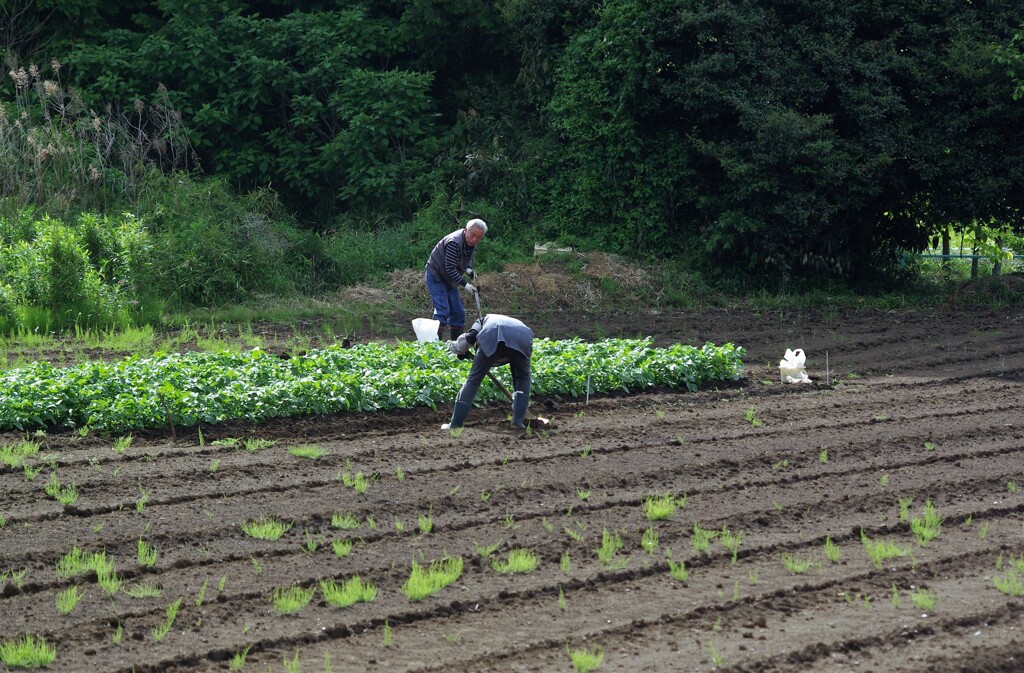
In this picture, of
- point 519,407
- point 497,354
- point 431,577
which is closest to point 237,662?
point 431,577

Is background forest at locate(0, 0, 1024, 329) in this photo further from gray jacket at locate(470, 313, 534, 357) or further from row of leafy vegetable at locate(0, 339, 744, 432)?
gray jacket at locate(470, 313, 534, 357)

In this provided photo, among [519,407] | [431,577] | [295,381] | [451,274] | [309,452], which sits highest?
[451,274]

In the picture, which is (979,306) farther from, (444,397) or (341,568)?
(341,568)

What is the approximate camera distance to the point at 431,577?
7.09 metres

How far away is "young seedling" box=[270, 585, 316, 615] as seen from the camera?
6.68 m

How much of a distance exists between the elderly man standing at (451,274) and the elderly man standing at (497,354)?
314 cm

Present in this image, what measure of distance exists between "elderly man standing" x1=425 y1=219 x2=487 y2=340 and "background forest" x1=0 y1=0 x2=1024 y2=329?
4762 millimetres

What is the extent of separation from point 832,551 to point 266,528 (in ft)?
11.9

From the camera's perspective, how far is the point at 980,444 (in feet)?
34.6

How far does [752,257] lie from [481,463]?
1178 cm

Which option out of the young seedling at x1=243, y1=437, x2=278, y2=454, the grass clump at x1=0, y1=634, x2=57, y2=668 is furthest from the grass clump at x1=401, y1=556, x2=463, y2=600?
the young seedling at x1=243, y1=437, x2=278, y2=454

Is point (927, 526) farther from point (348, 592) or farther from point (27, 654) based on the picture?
point (27, 654)

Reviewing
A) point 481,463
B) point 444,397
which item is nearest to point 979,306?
point 444,397

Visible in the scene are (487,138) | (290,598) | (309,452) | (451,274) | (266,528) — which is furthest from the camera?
(487,138)
